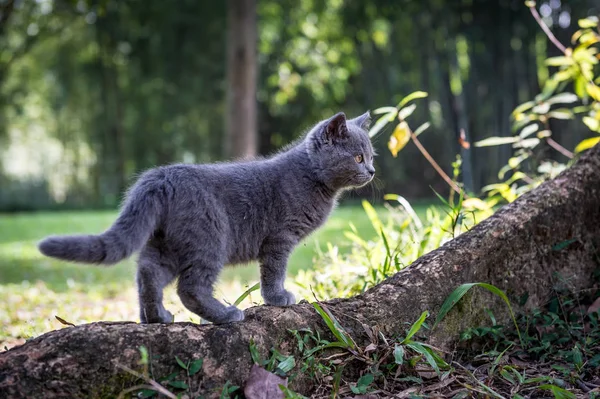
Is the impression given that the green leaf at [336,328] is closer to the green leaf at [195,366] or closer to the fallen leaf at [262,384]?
the fallen leaf at [262,384]

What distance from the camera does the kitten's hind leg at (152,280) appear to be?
2389 mm

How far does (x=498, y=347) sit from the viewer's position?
99.2 inches

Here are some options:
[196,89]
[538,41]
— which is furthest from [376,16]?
[196,89]

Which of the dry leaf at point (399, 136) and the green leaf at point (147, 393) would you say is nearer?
the green leaf at point (147, 393)

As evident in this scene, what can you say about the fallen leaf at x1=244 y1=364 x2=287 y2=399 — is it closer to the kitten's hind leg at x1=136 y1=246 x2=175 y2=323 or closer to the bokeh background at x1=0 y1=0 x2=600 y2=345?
the kitten's hind leg at x1=136 y1=246 x2=175 y2=323

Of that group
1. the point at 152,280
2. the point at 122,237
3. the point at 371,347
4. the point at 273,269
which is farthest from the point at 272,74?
the point at 371,347

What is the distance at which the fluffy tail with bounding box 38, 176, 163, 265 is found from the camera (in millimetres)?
1887

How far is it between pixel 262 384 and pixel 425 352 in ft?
2.02

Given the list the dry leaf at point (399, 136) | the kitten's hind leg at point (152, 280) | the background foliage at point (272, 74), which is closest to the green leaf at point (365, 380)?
the kitten's hind leg at point (152, 280)

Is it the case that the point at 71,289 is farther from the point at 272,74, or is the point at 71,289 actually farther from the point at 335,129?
the point at 272,74

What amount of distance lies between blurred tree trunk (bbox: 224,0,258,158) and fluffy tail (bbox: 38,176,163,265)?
20.2ft

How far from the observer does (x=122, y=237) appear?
212cm

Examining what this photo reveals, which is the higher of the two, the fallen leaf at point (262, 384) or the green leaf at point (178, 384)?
the green leaf at point (178, 384)

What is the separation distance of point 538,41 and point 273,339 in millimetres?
12853
